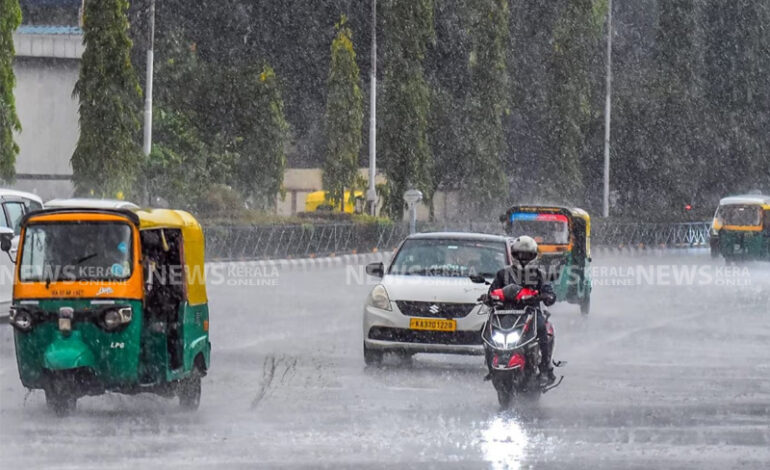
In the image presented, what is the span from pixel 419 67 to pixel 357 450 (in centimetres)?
5485

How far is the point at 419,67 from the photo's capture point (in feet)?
216

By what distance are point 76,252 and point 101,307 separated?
0.65 meters

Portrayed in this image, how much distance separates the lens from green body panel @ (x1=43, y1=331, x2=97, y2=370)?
12930 millimetres

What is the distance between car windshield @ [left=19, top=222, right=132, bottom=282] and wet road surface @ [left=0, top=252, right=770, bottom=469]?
1136 mm

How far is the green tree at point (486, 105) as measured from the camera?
227 ft

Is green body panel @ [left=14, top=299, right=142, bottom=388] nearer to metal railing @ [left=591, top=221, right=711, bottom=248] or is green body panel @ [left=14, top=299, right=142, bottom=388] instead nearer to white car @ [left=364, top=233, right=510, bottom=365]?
white car @ [left=364, top=233, right=510, bottom=365]

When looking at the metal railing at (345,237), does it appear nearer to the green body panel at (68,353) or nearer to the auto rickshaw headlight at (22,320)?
the auto rickshaw headlight at (22,320)

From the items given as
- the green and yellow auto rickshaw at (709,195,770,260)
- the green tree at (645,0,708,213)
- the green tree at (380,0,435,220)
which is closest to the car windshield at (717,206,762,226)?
the green and yellow auto rickshaw at (709,195,770,260)

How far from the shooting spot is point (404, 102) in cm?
6550

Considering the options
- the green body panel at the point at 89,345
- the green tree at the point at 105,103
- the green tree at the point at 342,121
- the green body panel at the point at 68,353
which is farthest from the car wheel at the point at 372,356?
the green tree at the point at 342,121

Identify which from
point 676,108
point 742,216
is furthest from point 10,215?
point 676,108

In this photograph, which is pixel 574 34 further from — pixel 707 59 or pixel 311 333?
pixel 311 333

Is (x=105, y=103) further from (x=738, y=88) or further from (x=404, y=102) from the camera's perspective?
(x=738, y=88)

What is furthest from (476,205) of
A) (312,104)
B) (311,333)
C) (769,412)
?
(769,412)
